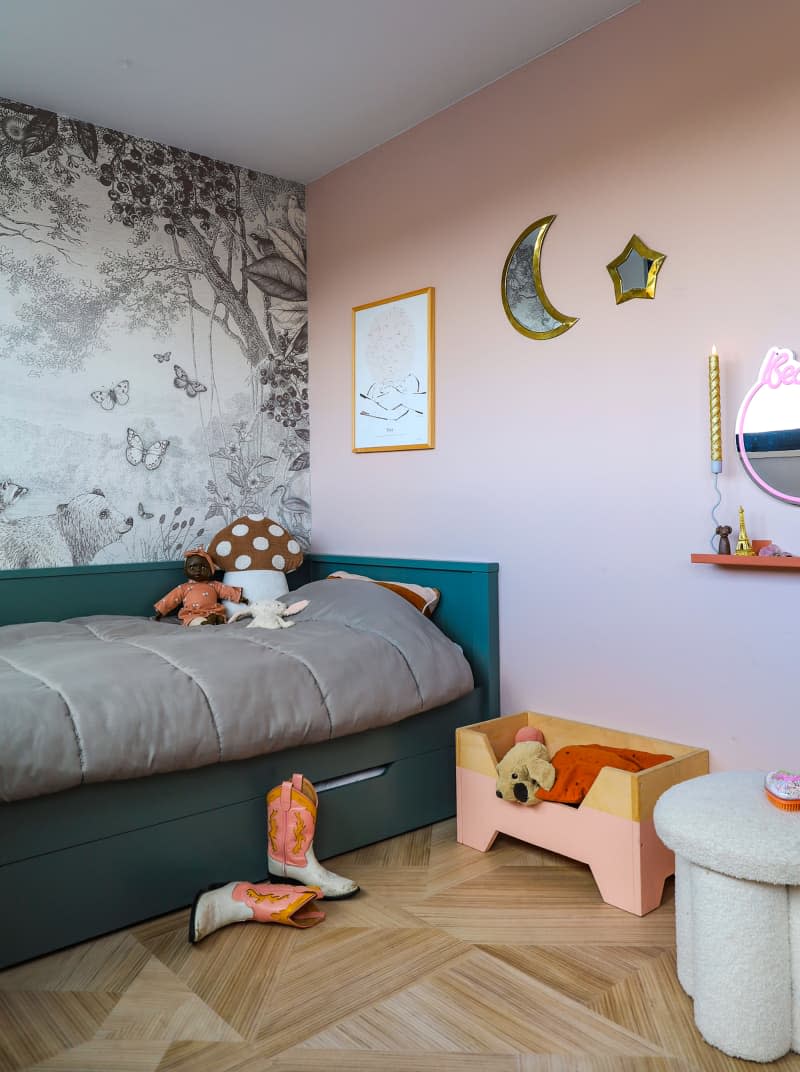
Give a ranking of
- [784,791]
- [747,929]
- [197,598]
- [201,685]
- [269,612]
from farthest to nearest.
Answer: [197,598], [269,612], [201,685], [784,791], [747,929]

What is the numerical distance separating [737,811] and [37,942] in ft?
4.51

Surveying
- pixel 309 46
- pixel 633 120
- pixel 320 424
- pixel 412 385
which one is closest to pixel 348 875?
pixel 412 385

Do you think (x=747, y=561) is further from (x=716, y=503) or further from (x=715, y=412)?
(x=715, y=412)

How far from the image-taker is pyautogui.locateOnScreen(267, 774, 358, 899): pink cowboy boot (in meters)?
1.94

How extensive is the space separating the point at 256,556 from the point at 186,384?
0.71 meters

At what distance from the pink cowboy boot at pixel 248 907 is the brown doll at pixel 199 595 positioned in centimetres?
105

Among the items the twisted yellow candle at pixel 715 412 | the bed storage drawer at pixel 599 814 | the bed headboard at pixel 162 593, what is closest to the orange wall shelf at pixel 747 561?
the twisted yellow candle at pixel 715 412

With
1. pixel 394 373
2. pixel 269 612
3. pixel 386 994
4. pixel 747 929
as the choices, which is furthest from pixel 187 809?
pixel 394 373

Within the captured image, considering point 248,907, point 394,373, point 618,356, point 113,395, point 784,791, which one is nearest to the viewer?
point 784,791

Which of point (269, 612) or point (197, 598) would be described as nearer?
point (269, 612)

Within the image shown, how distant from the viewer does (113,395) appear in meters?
2.93

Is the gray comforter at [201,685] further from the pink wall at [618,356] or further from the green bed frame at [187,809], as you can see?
the pink wall at [618,356]

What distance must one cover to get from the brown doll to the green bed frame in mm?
231

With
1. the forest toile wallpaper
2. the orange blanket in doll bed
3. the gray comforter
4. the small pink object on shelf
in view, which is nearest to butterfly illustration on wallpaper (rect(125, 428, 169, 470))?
the forest toile wallpaper
